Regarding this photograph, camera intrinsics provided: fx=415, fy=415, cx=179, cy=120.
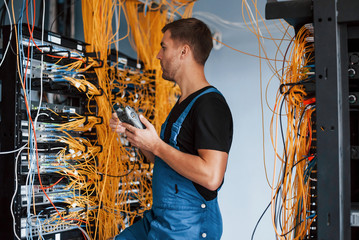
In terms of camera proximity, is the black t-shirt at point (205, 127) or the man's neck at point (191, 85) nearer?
the black t-shirt at point (205, 127)

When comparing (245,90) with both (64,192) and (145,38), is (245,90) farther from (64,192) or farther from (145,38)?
(64,192)

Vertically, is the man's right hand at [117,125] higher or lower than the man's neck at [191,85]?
lower

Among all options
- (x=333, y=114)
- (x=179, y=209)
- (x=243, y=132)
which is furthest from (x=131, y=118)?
(x=243, y=132)

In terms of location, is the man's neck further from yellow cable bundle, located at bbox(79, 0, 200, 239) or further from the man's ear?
yellow cable bundle, located at bbox(79, 0, 200, 239)

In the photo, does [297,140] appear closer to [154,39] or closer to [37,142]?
[37,142]

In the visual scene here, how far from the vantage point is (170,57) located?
6.00ft

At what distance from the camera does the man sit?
5.09 feet

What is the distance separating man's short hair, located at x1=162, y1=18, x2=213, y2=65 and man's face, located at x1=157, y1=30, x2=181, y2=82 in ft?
0.09

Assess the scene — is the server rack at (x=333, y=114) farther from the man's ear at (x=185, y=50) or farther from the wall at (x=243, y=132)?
the wall at (x=243, y=132)

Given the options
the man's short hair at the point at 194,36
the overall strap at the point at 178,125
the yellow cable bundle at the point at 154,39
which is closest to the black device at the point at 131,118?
the overall strap at the point at 178,125

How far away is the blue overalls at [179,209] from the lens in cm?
160

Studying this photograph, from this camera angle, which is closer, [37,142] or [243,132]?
[37,142]

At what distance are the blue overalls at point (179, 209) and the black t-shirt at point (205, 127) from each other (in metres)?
0.03

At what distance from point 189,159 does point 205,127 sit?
0.13 meters
